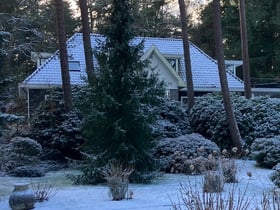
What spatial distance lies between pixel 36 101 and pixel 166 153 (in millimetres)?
15041

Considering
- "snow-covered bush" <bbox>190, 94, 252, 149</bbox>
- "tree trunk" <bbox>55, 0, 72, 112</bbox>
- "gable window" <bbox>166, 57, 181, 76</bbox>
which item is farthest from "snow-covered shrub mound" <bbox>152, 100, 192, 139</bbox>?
"gable window" <bbox>166, 57, 181, 76</bbox>

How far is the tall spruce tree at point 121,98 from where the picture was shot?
37.6 feet

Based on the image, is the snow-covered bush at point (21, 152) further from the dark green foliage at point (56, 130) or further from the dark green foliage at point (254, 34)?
the dark green foliage at point (254, 34)

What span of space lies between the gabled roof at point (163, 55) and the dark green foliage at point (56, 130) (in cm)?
986

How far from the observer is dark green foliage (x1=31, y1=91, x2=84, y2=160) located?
1626cm

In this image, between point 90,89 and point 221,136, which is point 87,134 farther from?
point 221,136

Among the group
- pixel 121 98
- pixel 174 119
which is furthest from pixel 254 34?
pixel 121 98

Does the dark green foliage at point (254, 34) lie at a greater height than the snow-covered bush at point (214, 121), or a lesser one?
greater

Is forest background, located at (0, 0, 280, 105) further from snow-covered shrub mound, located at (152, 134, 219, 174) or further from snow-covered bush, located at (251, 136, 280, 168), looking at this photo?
snow-covered shrub mound, located at (152, 134, 219, 174)

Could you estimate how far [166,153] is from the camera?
14.1m

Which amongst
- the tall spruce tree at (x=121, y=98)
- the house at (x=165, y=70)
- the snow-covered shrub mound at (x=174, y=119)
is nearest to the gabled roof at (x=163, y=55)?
the house at (x=165, y=70)

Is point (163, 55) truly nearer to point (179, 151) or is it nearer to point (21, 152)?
point (21, 152)

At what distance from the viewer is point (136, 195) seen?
9477 millimetres

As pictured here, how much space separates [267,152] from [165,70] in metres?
16.4
